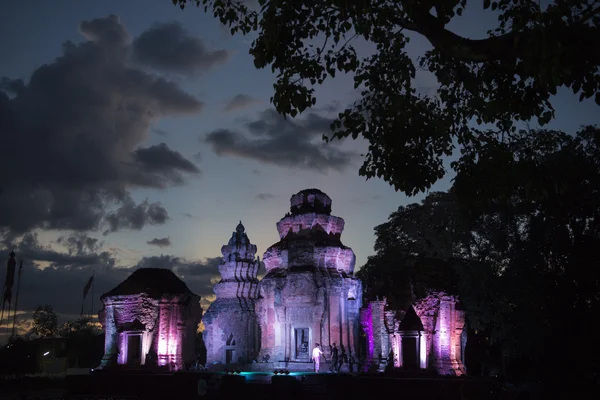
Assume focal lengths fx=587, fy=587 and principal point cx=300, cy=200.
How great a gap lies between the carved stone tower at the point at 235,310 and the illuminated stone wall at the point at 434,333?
429 inches

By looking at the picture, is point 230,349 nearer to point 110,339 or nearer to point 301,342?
point 301,342

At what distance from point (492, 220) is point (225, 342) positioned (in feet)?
54.7

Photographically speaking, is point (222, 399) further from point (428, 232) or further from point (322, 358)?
point (428, 232)

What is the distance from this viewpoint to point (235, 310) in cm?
3488

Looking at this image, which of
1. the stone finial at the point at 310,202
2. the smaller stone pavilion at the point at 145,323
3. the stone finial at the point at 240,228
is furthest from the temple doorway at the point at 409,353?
the stone finial at the point at 240,228

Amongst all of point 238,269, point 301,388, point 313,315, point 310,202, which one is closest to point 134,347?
point 238,269

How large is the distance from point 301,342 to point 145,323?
26.9 ft

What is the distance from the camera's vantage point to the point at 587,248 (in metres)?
24.5

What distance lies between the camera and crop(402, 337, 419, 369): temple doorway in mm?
24562

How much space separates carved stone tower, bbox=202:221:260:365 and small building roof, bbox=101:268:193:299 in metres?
3.03

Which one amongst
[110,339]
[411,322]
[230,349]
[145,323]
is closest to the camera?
[411,322]

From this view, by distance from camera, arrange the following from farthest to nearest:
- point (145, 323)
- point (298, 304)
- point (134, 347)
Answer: point (145, 323) → point (134, 347) → point (298, 304)

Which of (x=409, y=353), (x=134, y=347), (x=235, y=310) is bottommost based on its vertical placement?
(x=409, y=353)

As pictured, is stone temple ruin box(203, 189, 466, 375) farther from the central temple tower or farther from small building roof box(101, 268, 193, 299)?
small building roof box(101, 268, 193, 299)
